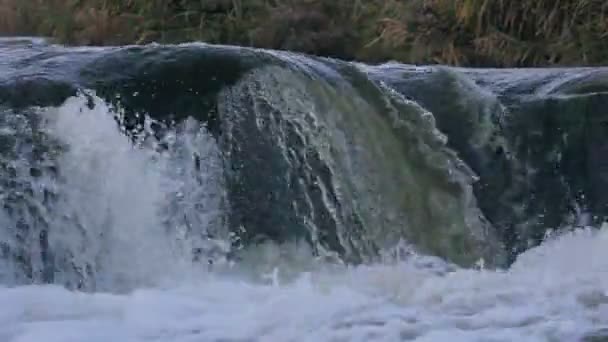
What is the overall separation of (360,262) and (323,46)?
20.8ft

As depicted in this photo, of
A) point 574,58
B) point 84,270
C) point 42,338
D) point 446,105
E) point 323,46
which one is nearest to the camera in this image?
point 42,338

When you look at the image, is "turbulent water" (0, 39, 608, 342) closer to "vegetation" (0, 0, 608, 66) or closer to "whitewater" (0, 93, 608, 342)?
"whitewater" (0, 93, 608, 342)

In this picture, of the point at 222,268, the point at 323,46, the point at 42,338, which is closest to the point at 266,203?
the point at 222,268

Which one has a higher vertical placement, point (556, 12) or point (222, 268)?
point (556, 12)

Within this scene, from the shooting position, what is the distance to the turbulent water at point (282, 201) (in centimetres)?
467

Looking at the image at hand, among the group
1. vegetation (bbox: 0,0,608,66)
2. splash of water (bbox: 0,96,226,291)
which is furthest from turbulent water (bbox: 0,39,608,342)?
vegetation (bbox: 0,0,608,66)

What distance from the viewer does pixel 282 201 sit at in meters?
5.63

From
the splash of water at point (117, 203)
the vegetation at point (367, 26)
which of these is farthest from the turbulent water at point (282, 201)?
the vegetation at point (367, 26)

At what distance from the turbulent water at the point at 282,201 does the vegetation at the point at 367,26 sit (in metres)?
3.79

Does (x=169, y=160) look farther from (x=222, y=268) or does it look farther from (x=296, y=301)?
(x=296, y=301)

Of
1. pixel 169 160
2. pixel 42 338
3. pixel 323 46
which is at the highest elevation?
pixel 323 46

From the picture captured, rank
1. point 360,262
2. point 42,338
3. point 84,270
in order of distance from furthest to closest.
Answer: point 360,262, point 84,270, point 42,338

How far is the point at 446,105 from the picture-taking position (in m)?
6.37

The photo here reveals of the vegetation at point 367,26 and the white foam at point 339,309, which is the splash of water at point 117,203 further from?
the vegetation at point 367,26
